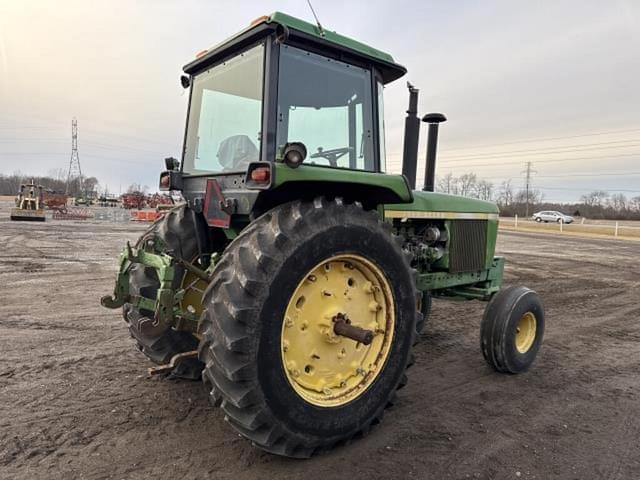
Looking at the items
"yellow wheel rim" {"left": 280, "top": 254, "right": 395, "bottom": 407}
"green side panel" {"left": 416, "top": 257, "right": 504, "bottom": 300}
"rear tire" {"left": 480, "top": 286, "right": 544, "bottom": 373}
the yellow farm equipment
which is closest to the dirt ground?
"rear tire" {"left": 480, "top": 286, "right": 544, "bottom": 373}

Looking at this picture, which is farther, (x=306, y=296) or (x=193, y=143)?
(x=193, y=143)

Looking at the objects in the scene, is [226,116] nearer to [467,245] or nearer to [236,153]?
[236,153]

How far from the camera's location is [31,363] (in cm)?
398

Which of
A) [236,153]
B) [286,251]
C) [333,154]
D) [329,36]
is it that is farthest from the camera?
[333,154]

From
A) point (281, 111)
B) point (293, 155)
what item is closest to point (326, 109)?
point (281, 111)

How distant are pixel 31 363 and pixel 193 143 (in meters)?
2.40

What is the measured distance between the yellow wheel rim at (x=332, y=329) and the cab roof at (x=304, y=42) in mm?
1428

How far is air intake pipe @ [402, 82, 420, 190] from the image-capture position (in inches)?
158

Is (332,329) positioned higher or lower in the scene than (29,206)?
lower

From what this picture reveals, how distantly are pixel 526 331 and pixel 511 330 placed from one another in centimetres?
48

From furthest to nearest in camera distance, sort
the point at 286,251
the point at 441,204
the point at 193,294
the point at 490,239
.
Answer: the point at 490,239, the point at 441,204, the point at 193,294, the point at 286,251

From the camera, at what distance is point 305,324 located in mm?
2764

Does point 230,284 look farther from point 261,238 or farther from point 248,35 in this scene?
point 248,35

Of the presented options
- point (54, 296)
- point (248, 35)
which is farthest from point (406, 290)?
point (54, 296)
